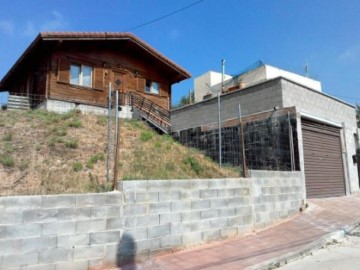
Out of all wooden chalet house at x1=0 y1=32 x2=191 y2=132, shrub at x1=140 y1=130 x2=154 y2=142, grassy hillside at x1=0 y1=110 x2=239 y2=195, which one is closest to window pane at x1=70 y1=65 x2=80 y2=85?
wooden chalet house at x1=0 y1=32 x2=191 y2=132

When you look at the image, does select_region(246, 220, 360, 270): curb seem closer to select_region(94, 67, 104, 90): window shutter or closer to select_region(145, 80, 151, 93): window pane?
select_region(94, 67, 104, 90): window shutter

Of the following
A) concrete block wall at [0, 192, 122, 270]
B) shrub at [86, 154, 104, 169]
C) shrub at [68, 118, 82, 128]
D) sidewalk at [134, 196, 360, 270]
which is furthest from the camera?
shrub at [68, 118, 82, 128]

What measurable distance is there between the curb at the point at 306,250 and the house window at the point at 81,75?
1278 cm

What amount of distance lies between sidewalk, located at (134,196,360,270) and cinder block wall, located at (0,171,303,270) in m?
0.27

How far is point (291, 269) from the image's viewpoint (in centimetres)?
529

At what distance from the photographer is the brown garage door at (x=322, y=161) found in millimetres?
10867

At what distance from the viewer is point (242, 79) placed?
24016 millimetres

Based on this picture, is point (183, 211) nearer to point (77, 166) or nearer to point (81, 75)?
point (77, 166)

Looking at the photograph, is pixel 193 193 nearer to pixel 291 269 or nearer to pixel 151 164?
pixel 151 164

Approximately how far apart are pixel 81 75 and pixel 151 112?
3.90 metres

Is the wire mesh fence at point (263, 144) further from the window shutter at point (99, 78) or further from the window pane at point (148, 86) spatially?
the window pane at point (148, 86)

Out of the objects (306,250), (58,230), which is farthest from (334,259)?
(58,230)

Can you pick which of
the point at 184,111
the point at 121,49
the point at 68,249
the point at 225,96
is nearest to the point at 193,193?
the point at 68,249

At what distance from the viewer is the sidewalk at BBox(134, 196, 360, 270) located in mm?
5426
